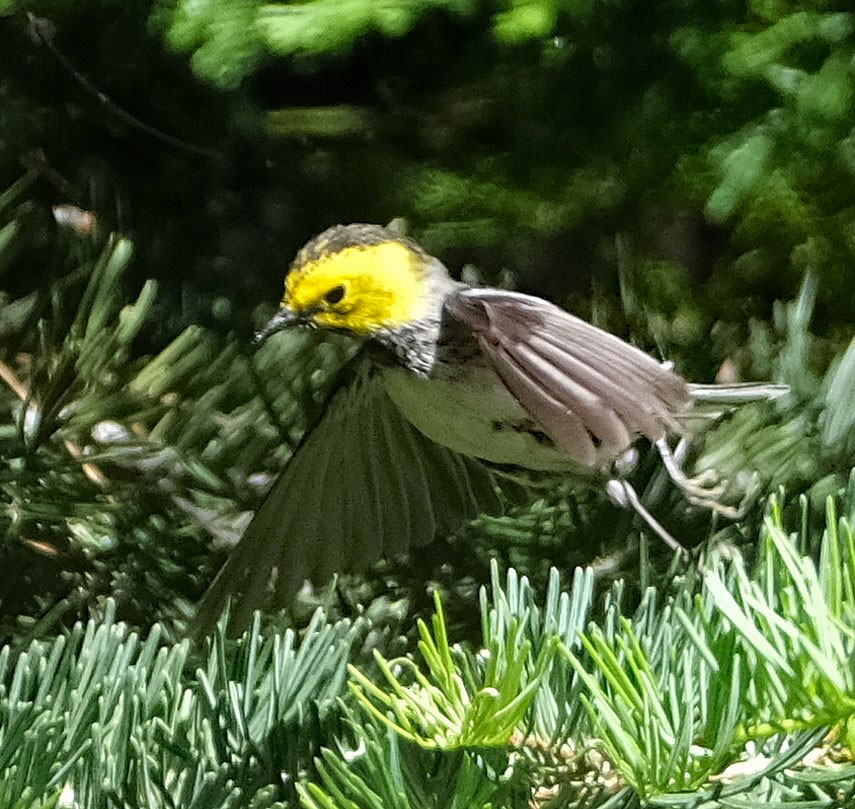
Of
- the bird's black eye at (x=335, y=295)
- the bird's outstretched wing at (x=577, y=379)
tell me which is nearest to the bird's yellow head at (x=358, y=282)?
the bird's black eye at (x=335, y=295)

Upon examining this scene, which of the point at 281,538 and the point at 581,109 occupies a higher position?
the point at 581,109

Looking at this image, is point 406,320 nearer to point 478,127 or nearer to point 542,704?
point 478,127

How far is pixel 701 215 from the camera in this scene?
2.21 ft

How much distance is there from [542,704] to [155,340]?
28 cm

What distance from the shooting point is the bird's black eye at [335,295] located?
1.63 ft

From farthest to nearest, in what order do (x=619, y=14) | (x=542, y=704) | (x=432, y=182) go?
1. (x=432, y=182)
2. (x=619, y=14)
3. (x=542, y=704)

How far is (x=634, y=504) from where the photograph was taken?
38 centimetres

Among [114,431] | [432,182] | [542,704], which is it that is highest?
[432,182]

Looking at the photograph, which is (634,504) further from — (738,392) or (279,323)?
(279,323)

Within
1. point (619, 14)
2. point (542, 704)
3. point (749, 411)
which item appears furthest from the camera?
point (619, 14)

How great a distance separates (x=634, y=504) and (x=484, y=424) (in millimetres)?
112

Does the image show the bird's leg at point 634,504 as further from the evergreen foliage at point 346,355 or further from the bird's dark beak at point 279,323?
the bird's dark beak at point 279,323

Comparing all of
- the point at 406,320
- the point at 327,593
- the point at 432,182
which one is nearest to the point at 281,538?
the point at 327,593

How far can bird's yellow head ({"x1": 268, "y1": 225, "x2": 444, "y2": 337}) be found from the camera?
0.48m
